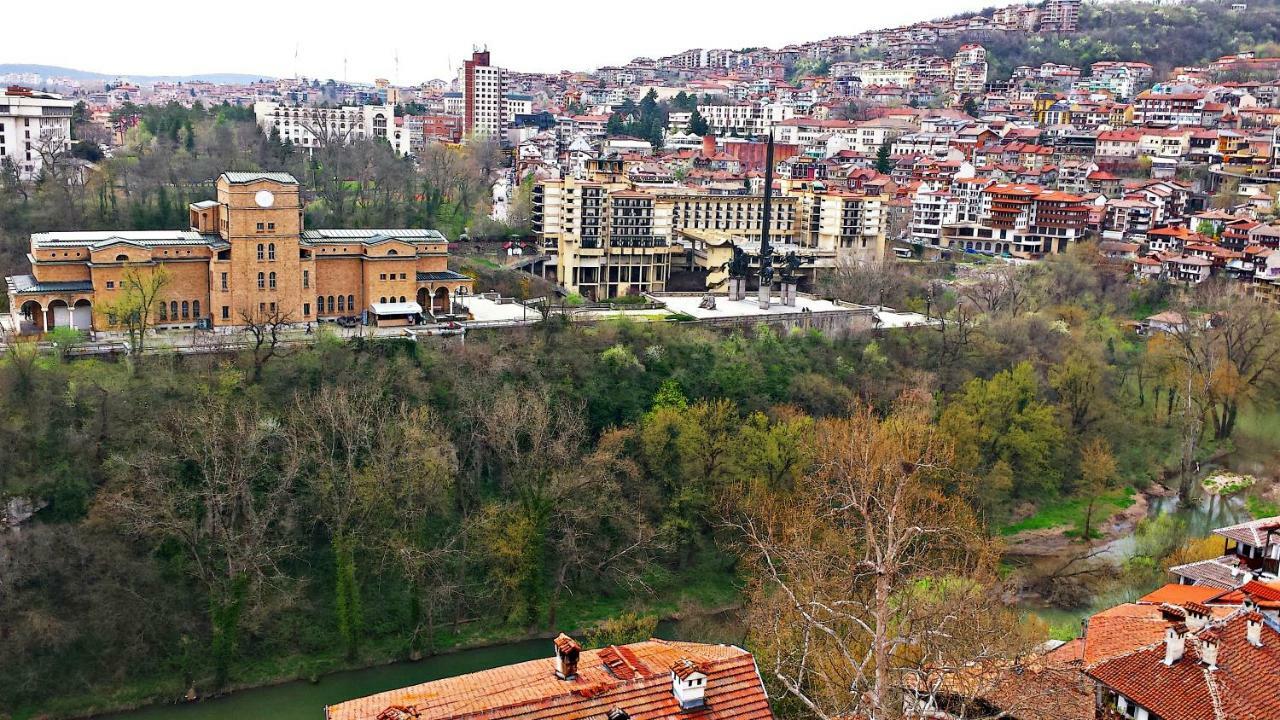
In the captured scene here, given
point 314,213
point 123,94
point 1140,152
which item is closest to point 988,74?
point 1140,152

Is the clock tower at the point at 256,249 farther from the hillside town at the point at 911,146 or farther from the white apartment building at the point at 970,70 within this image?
the white apartment building at the point at 970,70

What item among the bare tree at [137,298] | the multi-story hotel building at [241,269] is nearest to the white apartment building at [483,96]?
the multi-story hotel building at [241,269]

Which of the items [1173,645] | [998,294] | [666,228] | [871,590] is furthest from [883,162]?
[1173,645]

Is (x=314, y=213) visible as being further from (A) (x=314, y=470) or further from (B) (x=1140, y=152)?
(B) (x=1140, y=152)

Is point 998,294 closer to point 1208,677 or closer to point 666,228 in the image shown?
point 666,228

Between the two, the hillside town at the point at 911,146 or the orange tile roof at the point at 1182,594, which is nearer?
the orange tile roof at the point at 1182,594

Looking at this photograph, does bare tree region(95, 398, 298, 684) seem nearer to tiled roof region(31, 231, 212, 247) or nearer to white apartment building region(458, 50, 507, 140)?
tiled roof region(31, 231, 212, 247)
